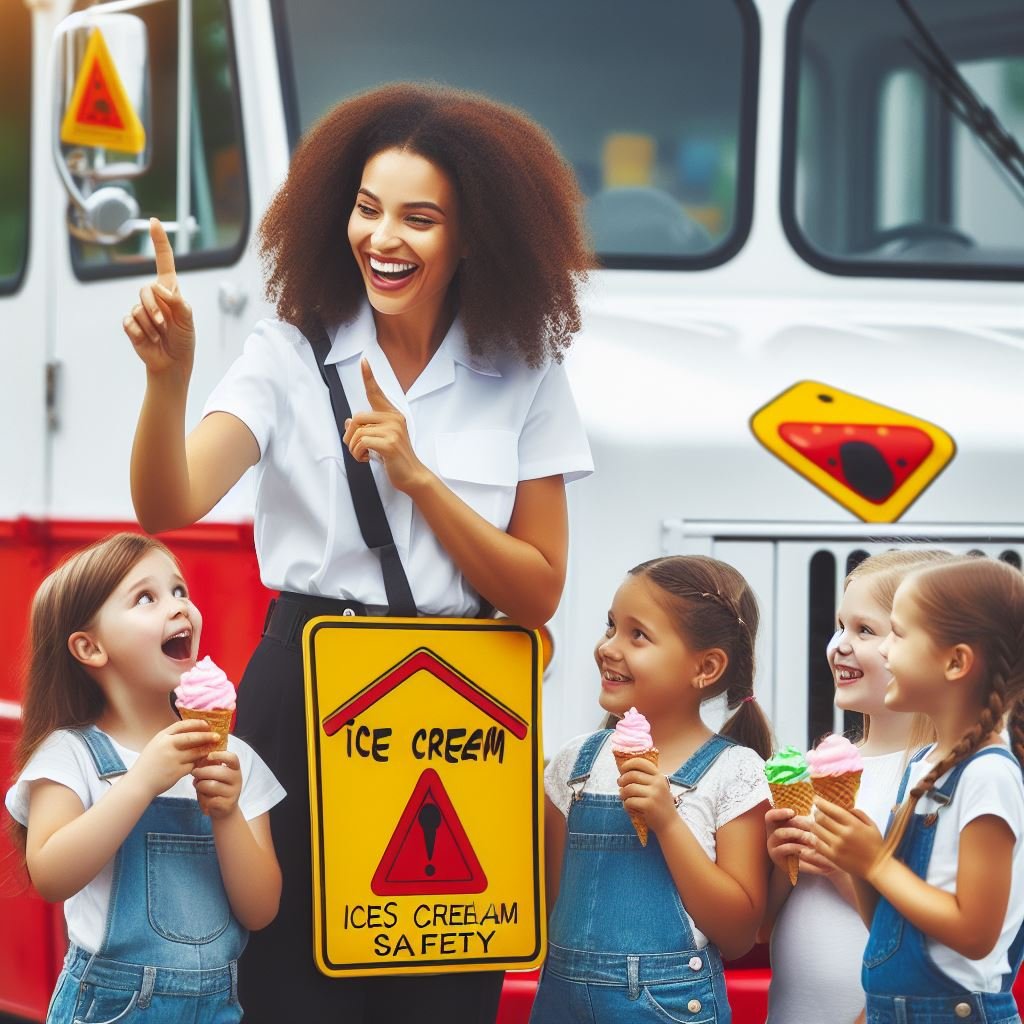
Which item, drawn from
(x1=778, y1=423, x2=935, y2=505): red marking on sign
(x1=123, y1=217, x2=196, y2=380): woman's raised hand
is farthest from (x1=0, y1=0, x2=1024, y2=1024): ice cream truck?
(x1=123, y1=217, x2=196, y2=380): woman's raised hand

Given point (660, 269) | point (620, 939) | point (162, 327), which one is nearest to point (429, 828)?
point (620, 939)

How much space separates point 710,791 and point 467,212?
874 mm

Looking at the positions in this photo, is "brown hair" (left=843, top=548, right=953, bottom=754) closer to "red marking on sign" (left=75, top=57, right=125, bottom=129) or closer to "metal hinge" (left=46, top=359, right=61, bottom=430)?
"red marking on sign" (left=75, top=57, right=125, bottom=129)

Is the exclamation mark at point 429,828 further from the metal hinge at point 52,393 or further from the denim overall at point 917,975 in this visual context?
the metal hinge at point 52,393

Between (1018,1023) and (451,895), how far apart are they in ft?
2.49

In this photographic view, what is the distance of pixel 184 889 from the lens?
102 inches

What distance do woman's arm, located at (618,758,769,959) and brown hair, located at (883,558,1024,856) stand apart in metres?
0.22

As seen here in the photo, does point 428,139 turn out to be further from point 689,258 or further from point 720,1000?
point 689,258

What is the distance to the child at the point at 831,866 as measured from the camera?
275 cm

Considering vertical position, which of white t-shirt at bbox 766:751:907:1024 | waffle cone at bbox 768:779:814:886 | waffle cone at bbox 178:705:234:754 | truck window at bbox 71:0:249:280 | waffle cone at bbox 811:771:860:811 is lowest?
white t-shirt at bbox 766:751:907:1024

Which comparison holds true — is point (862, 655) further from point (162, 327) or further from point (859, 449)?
point (162, 327)

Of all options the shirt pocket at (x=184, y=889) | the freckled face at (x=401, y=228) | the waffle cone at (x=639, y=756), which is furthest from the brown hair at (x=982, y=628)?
the shirt pocket at (x=184, y=889)

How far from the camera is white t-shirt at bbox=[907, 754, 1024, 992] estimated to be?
2500 mm

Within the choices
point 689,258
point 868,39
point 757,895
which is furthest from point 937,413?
point 757,895
